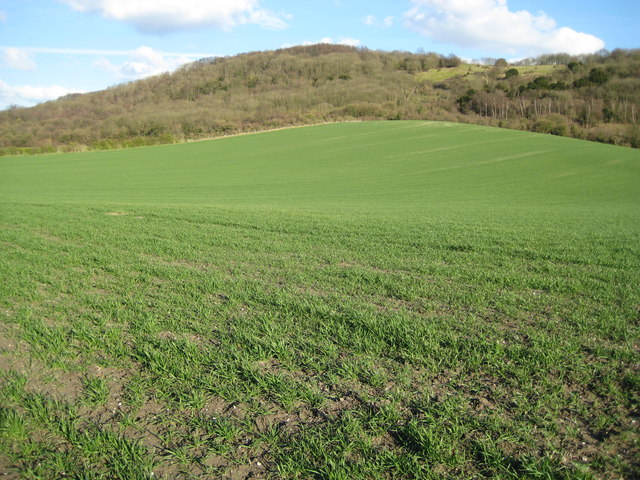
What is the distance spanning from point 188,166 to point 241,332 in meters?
48.5

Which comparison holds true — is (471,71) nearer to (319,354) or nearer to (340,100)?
(340,100)

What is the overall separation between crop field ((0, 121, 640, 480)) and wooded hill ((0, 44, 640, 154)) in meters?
59.7

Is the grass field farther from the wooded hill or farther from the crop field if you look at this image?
the crop field

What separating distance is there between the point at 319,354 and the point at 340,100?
89.0 meters

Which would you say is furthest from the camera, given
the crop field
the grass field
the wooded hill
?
the grass field

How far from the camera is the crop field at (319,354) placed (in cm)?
314

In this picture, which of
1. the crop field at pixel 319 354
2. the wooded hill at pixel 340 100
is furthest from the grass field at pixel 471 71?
the crop field at pixel 319 354

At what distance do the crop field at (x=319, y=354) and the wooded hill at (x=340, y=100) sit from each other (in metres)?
59.7

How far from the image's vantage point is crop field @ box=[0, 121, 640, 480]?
124 inches

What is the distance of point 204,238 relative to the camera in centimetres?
1066

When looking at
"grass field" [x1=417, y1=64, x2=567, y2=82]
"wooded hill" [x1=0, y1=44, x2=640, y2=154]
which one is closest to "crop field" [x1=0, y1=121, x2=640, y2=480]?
"wooded hill" [x1=0, y1=44, x2=640, y2=154]

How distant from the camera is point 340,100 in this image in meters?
87.4

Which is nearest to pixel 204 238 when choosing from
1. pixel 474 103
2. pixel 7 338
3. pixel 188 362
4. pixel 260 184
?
pixel 7 338

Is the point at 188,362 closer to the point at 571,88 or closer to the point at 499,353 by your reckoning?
the point at 499,353
